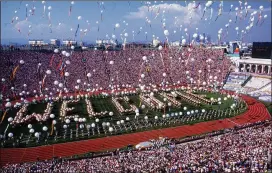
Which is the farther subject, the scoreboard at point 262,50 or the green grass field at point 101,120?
the scoreboard at point 262,50

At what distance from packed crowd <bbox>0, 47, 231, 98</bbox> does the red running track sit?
717 inches

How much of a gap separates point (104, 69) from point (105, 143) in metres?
37.7

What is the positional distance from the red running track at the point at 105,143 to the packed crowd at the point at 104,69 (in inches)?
717

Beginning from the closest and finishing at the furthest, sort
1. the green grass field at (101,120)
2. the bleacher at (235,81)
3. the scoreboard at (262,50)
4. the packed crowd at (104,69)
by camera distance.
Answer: the green grass field at (101,120) → the packed crowd at (104,69) → the bleacher at (235,81) → the scoreboard at (262,50)

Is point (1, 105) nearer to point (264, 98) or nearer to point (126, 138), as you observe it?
point (126, 138)

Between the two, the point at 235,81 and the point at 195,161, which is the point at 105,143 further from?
the point at 235,81

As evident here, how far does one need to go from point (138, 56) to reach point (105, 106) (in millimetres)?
34718

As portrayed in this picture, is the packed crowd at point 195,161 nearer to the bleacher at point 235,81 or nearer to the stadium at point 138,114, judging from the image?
the stadium at point 138,114

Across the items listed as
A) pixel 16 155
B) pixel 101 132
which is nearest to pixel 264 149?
pixel 101 132

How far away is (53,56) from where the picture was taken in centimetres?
7181

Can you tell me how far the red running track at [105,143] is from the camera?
1135 inches

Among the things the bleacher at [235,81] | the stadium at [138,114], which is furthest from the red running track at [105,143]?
the bleacher at [235,81]

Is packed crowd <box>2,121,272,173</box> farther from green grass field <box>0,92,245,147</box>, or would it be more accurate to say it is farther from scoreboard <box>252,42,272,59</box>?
scoreboard <box>252,42,272,59</box>

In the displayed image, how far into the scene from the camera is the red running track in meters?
28.8
